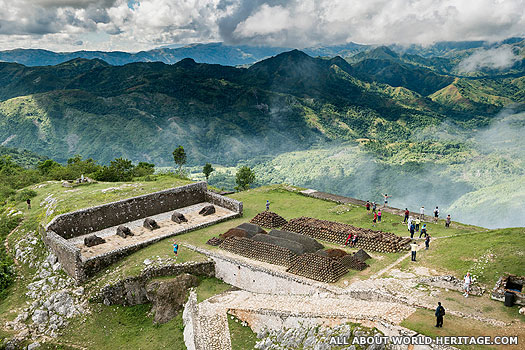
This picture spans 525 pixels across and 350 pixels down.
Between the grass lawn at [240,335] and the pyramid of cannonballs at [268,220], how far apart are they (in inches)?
410

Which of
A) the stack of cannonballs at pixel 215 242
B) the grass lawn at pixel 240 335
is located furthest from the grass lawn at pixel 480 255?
the stack of cannonballs at pixel 215 242

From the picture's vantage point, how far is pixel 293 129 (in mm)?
159375

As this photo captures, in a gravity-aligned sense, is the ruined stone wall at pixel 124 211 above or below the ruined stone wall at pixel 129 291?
above

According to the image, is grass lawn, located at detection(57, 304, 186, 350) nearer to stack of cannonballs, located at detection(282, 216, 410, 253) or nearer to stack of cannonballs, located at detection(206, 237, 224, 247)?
stack of cannonballs, located at detection(206, 237, 224, 247)

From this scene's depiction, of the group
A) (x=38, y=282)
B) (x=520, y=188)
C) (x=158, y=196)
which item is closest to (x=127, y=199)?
(x=158, y=196)

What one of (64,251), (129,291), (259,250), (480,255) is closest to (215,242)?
(259,250)

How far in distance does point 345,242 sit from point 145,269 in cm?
1164

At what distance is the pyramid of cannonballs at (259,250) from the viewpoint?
883 inches

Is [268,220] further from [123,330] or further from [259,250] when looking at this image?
[123,330]

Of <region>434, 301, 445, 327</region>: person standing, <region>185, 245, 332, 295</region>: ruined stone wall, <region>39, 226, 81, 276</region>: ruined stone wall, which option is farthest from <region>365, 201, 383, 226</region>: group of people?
<region>39, 226, 81, 276</region>: ruined stone wall

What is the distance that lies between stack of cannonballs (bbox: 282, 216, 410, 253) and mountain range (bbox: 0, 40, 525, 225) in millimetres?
55997

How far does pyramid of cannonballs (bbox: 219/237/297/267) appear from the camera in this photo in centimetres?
2242

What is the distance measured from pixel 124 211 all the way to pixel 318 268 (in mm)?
15561

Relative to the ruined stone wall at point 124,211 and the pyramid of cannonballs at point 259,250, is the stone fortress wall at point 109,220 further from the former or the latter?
the pyramid of cannonballs at point 259,250
